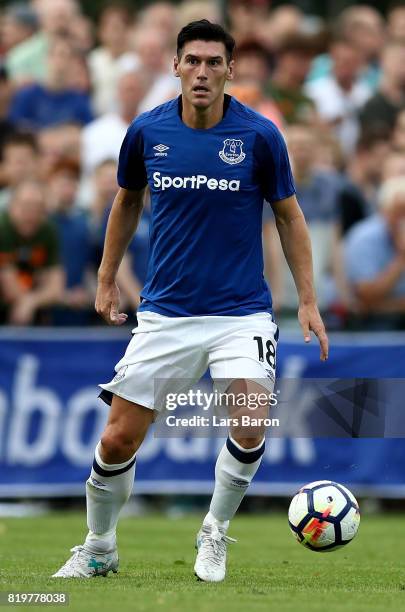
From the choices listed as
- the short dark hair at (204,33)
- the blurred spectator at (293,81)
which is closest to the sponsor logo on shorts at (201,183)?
the short dark hair at (204,33)

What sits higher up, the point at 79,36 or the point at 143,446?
the point at 79,36

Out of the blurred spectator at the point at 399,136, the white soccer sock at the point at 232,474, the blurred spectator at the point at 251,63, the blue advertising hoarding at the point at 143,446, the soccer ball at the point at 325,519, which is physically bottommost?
the blue advertising hoarding at the point at 143,446

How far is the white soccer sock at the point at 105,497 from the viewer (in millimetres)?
7500

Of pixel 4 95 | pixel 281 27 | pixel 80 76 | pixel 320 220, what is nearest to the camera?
pixel 320 220

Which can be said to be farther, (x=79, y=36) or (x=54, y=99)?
(x=79, y=36)

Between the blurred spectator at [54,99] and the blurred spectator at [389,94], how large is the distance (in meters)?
3.25

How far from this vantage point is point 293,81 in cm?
1648

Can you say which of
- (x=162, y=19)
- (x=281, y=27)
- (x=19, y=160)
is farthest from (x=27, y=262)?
(x=281, y=27)

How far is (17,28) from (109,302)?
10744 millimetres

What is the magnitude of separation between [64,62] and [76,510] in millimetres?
5322

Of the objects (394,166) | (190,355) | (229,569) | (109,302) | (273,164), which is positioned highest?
(273,164)

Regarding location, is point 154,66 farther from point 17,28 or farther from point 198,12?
point 17,28

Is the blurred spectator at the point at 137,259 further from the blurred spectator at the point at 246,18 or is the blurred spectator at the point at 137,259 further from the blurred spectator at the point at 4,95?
the blurred spectator at the point at 246,18

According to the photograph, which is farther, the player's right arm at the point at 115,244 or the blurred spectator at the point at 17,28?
the blurred spectator at the point at 17,28
